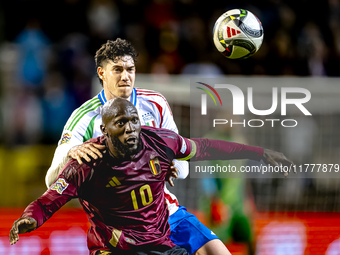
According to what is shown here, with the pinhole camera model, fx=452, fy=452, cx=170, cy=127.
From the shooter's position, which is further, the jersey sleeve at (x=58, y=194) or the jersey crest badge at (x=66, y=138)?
the jersey crest badge at (x=66, y=138)

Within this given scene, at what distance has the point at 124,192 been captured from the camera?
12.3 ft

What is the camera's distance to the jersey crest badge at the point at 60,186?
3.58 m

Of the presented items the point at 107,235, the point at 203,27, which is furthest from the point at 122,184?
the point at 203,27

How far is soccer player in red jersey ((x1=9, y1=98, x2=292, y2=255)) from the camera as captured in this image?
3639 millimetres

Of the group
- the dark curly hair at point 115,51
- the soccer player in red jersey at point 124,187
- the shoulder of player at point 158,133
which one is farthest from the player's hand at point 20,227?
the dark curly hair at point 115,51

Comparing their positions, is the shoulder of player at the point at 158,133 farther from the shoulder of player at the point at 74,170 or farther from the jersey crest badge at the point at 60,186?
the jersey crest badge at the point at 60,186

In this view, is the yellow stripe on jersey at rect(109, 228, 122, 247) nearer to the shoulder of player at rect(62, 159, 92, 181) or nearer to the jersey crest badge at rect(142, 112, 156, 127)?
the shoulder of player at rect(62, 159, 92, 181)

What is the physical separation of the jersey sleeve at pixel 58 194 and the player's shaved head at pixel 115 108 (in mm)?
444

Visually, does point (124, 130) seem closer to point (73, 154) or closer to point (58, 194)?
point (73, 154)

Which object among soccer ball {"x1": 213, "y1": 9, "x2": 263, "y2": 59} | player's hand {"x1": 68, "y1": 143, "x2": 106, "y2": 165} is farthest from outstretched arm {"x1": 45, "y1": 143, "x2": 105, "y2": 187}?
soccer ball {"x1": 213, "y1": 9, "x2": 263, "y2": 59}

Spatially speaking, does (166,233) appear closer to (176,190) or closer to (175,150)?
(175,150)

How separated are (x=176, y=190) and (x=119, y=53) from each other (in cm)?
352

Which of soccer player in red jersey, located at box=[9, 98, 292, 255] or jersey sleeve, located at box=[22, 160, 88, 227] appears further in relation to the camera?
soccer player in red jersey, located at box=[9, 98, 292, 255]

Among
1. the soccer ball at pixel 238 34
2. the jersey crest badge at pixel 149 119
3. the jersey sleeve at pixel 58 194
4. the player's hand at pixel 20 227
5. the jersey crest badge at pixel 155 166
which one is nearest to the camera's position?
the player's hand at pixel 20 227
